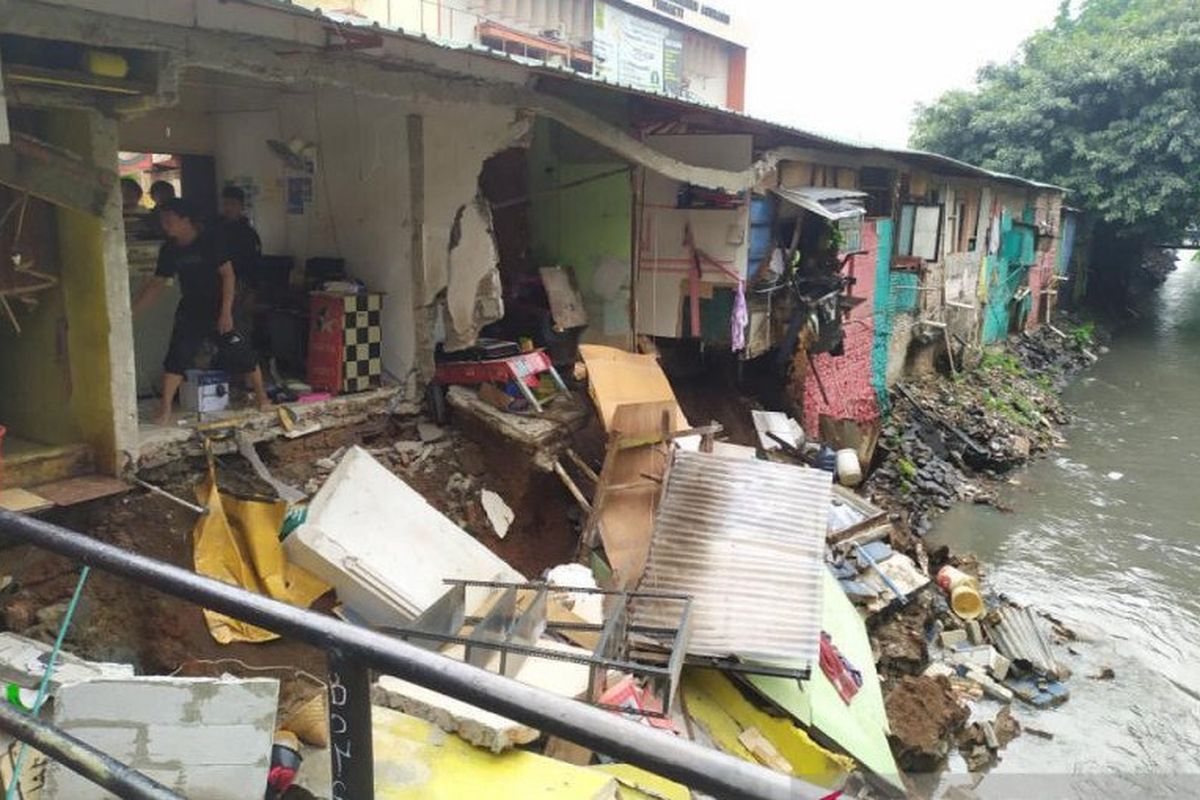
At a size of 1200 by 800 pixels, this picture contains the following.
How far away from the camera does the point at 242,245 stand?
7.31 metres

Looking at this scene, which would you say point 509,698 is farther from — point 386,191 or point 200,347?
point 386,191

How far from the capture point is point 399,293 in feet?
25.2

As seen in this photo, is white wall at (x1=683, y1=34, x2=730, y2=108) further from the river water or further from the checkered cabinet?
the checkered cabinet

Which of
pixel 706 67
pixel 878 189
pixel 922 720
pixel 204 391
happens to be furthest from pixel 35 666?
pixel 706 67

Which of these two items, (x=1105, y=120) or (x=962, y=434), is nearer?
(x=962, y=434)

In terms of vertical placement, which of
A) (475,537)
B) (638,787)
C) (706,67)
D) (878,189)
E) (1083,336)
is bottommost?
(1083,336)

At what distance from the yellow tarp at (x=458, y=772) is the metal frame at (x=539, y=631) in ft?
2.12

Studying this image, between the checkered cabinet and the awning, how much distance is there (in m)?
4.96

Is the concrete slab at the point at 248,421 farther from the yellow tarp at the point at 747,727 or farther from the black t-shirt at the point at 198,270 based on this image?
the yellow tarp at the point at 747,727

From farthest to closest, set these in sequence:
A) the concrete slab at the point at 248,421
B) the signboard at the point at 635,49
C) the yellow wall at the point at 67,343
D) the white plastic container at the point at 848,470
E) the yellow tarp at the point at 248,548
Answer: the signboard at the point at 635,49
the white plastic container at the point at 848,470
the concrete slab at the point at 248,421
the yellow tarp at the point at 248,548
the yellow wall at the point at 67,343

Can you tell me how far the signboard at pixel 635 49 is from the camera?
2039 centimetres

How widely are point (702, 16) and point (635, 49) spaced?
3.29 metres

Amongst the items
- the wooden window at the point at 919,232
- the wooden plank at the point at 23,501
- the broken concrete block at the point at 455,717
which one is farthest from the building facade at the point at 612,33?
the broken concrete block at the point at 455,717

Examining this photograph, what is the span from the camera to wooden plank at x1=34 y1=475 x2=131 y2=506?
509cm
